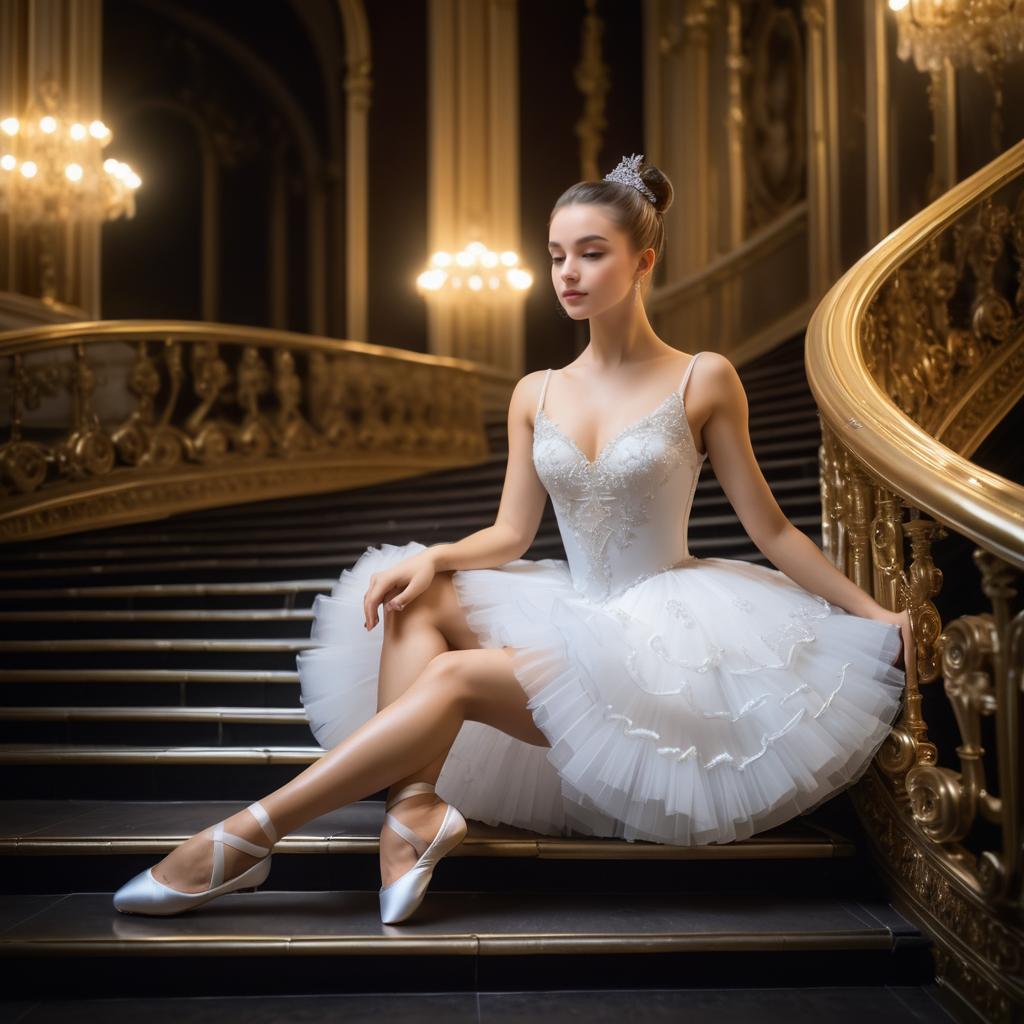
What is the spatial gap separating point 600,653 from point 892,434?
79 cm

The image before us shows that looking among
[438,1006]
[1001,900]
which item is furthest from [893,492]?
[438,1006]

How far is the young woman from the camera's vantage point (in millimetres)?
2113

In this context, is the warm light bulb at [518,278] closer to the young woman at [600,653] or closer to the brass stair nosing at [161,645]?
the brass stair nosing at [161,645]

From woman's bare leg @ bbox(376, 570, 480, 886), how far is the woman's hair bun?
0.98 meters

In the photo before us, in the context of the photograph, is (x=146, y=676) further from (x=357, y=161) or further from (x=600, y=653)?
(x=357, y=161)

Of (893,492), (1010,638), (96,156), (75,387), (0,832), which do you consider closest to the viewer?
(1010,638)

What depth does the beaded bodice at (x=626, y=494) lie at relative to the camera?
2.47 meters

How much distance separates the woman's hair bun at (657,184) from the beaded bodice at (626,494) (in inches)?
14.5

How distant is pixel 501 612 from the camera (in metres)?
2.33

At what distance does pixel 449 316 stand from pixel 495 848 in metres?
8.98

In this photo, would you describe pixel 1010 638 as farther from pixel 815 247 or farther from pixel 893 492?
pixel 815 247

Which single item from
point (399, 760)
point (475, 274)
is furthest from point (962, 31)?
point (475, 274)

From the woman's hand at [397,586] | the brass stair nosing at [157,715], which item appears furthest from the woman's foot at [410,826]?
the brass stair nosing at [157,715]

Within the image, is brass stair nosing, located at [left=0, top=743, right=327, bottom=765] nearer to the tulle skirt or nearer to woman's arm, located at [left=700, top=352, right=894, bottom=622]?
the tulle skirt
